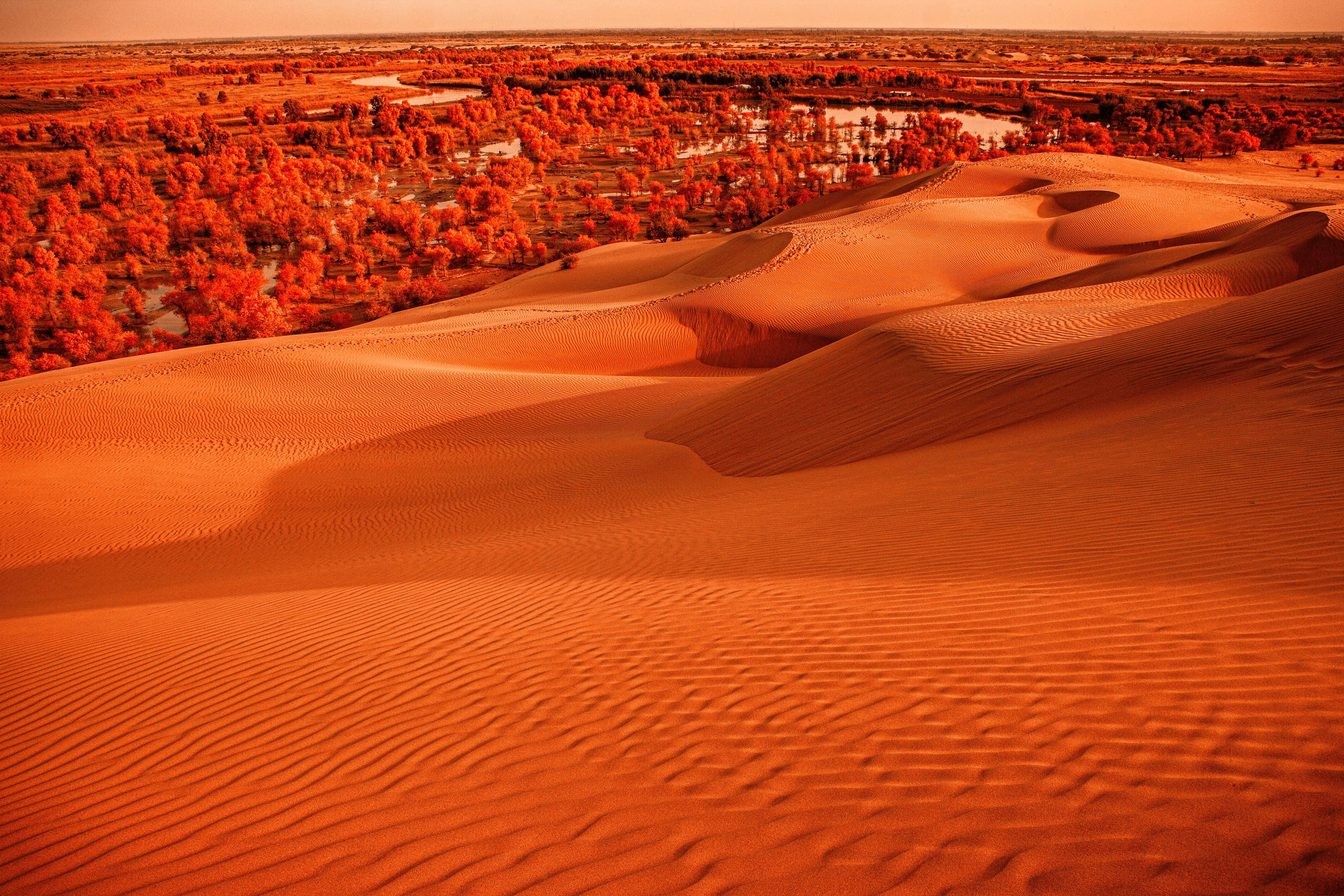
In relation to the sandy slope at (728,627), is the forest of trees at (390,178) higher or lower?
higher

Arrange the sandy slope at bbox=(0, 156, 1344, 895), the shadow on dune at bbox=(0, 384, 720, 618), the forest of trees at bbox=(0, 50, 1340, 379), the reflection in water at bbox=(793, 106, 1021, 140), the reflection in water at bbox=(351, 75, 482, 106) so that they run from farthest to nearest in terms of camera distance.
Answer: the reflection in water at bbox=(351, 75, 482, 106) → the reflection in water at bbox=(793, 106, 1021, 140) → the forest of trees at bbox=(0, 50, 1340, 379) → the shadow on dune at bbox=(0, 384, 720, 618) → the sandy slope at bbox=(0, 156, 1344, 895)

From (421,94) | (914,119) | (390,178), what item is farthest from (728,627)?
(421,94)

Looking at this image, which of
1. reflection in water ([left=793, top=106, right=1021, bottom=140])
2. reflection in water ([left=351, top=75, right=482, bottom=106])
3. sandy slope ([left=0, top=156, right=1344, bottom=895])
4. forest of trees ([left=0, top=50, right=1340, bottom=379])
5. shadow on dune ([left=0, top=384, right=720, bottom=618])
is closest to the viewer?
sandy slope ([left=0, top=156, right=1344, bottom=895])

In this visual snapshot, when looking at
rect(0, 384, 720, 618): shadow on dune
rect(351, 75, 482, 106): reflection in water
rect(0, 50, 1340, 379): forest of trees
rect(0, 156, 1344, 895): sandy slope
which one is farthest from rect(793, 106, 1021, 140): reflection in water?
rect(0, 156, 1344, 895): sandy slope

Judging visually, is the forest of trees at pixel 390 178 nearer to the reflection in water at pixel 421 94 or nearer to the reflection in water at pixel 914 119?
the reflection in water at pixel 914 119

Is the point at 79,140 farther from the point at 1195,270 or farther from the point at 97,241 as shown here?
the point at 1195,270

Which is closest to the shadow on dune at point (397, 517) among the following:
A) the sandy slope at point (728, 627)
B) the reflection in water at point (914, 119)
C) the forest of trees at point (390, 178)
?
the sandy slope at point (728, 627)

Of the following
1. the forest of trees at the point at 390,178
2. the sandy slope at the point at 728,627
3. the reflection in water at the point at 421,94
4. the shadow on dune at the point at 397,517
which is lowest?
the shadow on dune at the point at 397,517

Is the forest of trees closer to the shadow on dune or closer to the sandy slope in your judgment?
the shadow on dune

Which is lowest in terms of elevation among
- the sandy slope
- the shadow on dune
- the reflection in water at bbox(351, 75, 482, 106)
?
the shadow on dune
